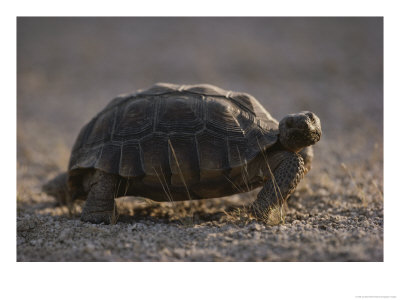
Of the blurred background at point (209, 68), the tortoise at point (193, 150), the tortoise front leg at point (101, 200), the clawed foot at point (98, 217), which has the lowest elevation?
the clawed foot at point (98, 217)

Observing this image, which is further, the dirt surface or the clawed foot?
the clawed foot

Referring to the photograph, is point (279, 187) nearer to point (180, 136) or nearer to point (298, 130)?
point (298, 130)

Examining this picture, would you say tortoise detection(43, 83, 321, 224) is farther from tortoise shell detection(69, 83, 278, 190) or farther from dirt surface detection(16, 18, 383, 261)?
dirt surface detection(16, 18, 383, 261)

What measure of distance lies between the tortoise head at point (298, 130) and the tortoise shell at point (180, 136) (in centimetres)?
15

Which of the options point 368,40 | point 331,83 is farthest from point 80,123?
point 368,40

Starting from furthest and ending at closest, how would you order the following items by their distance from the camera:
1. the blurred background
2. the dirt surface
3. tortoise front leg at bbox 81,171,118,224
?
the blurred background, tortoise front leg at bbox 81,171,118,224, the dirt surface

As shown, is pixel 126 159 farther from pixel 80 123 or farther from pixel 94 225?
pixel 80 123

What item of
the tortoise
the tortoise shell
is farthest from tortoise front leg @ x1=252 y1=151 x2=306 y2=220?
the tortoise shell

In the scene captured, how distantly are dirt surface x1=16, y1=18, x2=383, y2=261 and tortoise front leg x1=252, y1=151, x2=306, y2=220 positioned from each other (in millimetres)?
233

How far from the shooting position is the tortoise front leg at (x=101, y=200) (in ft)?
15.3

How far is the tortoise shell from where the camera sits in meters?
4.32

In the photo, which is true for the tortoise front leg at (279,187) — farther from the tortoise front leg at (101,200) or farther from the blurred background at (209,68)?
the blurred background at (209,68)

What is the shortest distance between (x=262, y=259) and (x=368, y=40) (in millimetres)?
14646

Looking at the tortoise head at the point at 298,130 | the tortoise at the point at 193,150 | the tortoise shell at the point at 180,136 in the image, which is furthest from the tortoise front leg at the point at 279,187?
the tortoise shell at the point at 180,136
